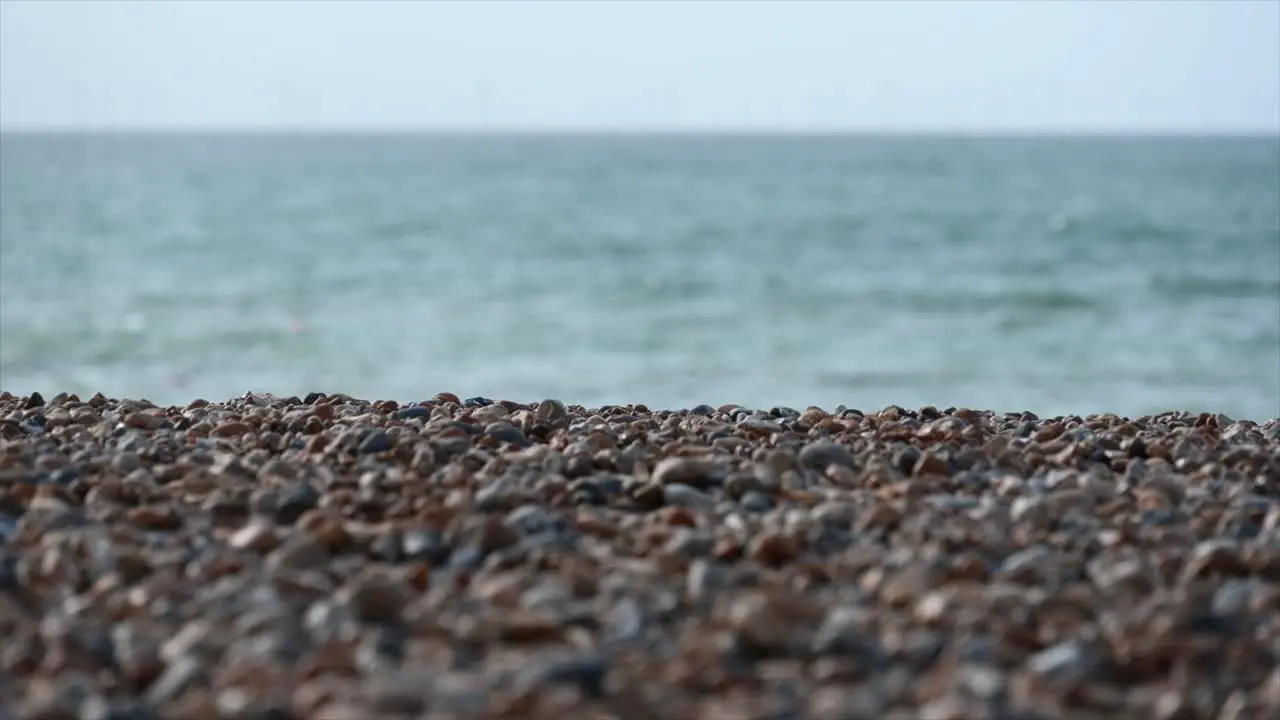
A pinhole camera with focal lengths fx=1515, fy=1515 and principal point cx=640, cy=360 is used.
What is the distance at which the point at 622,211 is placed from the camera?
1454 inches

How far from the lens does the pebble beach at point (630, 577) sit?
6.68 feet

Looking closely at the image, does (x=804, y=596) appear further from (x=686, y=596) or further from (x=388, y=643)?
(x=388, y=643)

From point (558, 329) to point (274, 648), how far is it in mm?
16414

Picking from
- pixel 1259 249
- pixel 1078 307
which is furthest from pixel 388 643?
pixel 1259 249

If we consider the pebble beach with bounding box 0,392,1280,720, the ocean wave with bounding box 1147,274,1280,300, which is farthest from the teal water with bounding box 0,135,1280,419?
the pebble beach with bounding box 0,392,1280,720

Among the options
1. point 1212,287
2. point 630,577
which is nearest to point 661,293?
point 1212,287

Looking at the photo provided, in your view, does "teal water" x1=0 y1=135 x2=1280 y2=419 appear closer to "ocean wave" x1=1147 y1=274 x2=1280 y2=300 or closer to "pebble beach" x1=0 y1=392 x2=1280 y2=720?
"ocean wave" x1=1147 y1=274 x2=1280 y2=300

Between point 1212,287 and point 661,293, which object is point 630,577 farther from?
point 1212,287

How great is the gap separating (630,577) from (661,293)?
1963 centimetres

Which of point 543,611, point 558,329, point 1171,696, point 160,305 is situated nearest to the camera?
point 1171,696

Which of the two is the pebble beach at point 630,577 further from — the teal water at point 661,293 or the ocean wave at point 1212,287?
the ocean wave at point 1212,287

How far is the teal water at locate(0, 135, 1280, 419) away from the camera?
14906 mm

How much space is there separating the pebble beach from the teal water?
9.72 meters

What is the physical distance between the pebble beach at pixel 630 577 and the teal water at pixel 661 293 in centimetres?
972
